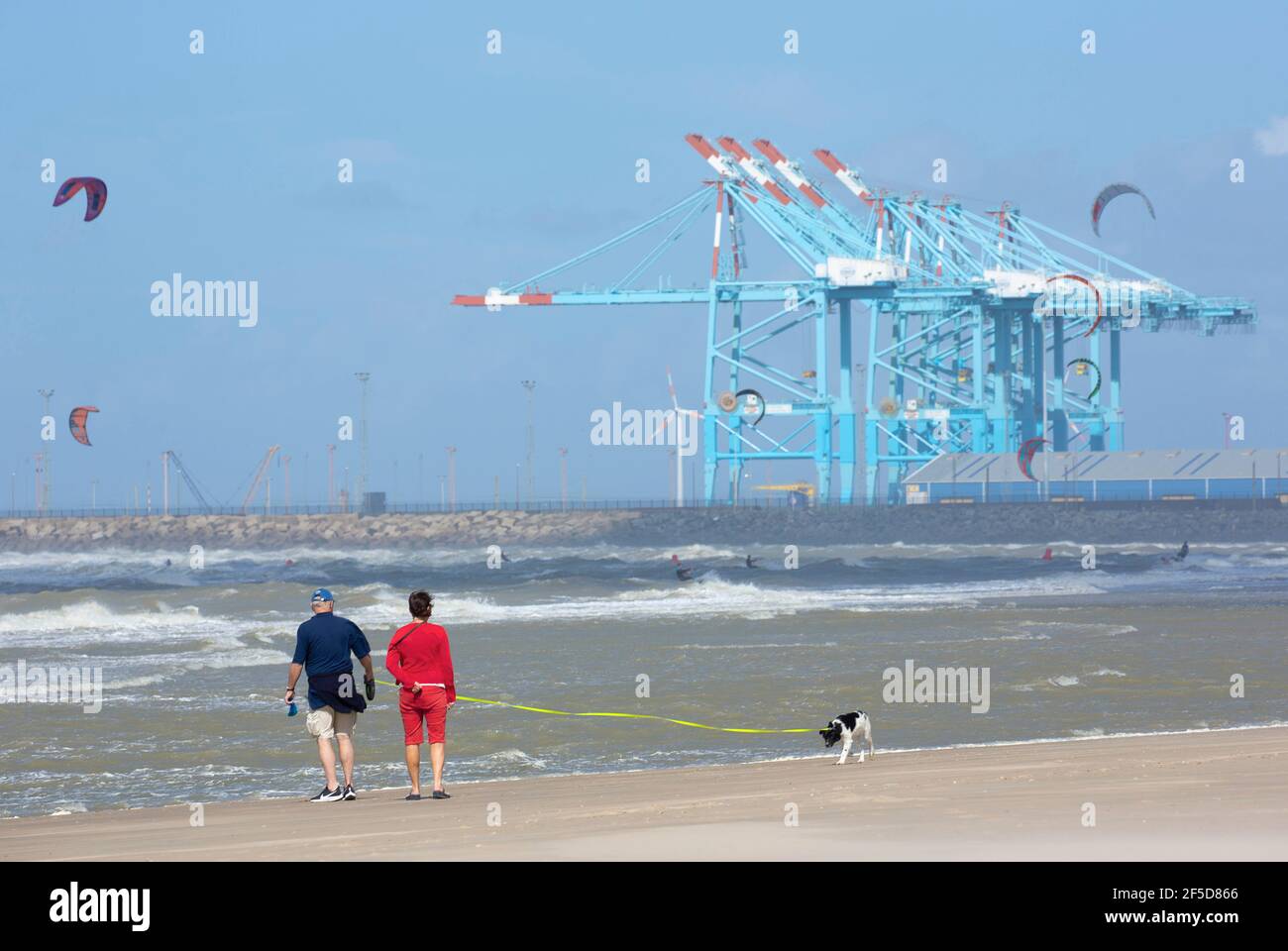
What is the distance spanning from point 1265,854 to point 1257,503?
70.2 metres

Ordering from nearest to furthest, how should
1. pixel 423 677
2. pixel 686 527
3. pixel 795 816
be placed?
pixel 795 816
pixel 423 677
pixel 686 527

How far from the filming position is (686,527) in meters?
81.8

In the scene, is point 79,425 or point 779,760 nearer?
point 779,760

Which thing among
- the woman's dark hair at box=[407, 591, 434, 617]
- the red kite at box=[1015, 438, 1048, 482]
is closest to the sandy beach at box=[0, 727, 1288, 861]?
the woman's dark hair at box=[407, 591, 434, 617]

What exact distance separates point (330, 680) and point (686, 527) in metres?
72.2

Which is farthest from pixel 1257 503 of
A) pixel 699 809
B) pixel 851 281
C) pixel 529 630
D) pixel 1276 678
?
pixel 699 809

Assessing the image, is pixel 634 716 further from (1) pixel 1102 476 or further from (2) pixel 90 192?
(1) pixel 1102 476

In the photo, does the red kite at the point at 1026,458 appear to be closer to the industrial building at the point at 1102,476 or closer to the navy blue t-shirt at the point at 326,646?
the industrial building at the point at 1102,476

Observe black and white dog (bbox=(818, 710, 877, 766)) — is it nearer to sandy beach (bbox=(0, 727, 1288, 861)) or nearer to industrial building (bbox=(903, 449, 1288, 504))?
sandy beach (bbox=(0, 727, 1288, 861))

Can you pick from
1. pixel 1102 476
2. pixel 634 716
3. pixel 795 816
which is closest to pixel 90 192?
pixel 634 716

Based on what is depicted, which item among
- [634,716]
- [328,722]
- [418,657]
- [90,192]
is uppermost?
[90,192]
